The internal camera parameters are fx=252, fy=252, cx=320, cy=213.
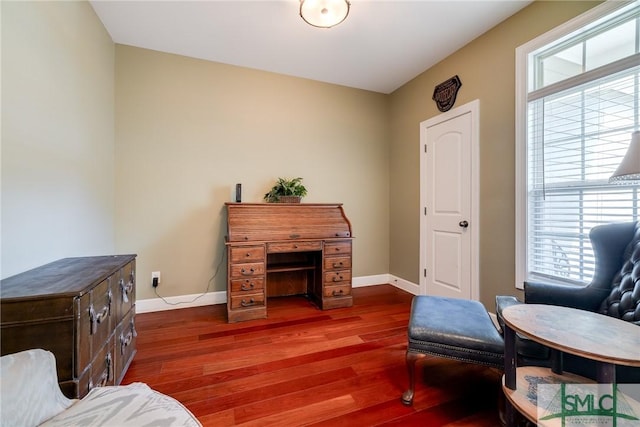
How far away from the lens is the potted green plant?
9.63ft

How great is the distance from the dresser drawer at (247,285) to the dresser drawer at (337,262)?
73cm

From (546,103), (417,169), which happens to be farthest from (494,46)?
(417,169)

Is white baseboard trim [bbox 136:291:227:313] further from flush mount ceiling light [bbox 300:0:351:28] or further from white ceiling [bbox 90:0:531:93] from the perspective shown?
flush mount ceiling light [bbox 300:0:351:28]

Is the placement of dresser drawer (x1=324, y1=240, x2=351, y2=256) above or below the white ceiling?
below

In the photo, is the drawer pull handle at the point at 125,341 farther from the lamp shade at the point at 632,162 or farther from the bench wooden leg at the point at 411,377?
the lamp shade at the point at 632,162

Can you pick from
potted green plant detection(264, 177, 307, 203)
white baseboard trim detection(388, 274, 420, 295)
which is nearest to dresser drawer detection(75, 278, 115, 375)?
potted green plant detection(264, 177, 307, 203)

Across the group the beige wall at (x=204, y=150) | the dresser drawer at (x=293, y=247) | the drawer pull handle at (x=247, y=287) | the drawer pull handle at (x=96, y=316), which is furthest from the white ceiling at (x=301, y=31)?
the drawer pull handle at (x=247, y=287)

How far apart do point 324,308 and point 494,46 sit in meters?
3.05

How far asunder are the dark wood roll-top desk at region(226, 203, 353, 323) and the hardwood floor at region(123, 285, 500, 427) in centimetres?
26

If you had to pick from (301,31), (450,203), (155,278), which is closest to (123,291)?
(155,278)

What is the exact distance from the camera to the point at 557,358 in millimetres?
1238

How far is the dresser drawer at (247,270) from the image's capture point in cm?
245

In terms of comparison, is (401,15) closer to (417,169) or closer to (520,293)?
(417,169)

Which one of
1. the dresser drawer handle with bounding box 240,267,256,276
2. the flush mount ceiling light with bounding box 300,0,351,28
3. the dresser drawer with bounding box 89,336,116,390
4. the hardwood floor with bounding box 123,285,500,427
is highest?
the flush mount ceiling light with bounding box 300,0,351,28
